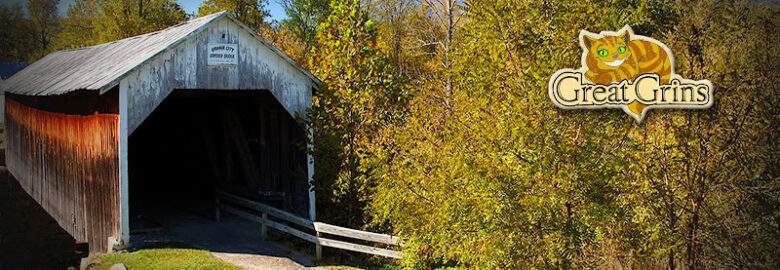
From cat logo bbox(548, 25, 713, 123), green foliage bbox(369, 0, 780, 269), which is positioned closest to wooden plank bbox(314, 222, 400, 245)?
green foliage bbox(369, 0, 780, 269)

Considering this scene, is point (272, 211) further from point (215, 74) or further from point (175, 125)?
point (175, 125)

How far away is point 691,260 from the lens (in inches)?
324

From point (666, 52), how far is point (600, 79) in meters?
0.70

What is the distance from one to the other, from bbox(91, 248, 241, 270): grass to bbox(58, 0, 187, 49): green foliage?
71.0 ft

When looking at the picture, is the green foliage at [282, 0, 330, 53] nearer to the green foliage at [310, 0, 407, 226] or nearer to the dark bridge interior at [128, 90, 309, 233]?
the dark bridge interior at [128, 90, 309, 233]

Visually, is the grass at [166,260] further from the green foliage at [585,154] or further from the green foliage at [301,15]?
the green foliage at [301,15]

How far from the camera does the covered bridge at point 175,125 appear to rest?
11.2m

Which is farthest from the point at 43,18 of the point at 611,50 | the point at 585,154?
the point at 611,50

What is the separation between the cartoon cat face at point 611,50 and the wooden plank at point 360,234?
4.08 meters

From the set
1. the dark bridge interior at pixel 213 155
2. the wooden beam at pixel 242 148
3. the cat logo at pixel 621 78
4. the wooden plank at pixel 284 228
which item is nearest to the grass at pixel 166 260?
the dark bridge interior at pixel 213 155

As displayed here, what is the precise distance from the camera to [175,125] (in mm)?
19656

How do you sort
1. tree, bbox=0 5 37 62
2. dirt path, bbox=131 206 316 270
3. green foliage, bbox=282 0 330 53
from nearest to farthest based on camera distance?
dirt path, bbox=131 206 316 270, green foliage, bbox=282 0 330 53, tree, bbox=0 5 37 62

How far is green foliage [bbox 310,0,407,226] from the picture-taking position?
11.7 meters

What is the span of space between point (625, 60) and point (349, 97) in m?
6.08
